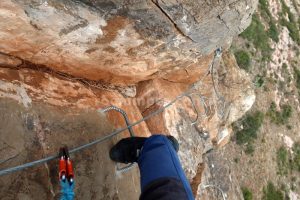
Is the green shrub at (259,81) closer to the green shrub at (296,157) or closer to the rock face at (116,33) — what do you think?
the green shrub at (296,157)

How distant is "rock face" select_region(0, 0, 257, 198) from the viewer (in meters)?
2.66

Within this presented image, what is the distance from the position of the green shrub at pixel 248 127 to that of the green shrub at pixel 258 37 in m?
1.62

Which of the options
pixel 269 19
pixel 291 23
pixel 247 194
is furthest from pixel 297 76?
pixel 247 194

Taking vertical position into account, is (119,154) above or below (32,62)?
below

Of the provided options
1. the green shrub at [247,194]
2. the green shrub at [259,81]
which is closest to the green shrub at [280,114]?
A: the green shrub at [259,81]

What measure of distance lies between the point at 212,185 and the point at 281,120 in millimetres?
5827

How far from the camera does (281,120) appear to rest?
10094 mm

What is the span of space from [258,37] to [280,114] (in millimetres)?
2042

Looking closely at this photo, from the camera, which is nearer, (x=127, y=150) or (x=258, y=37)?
(x=127, y=150)

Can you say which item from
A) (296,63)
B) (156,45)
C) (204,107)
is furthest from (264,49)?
(156,45)

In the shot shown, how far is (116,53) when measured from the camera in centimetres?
314

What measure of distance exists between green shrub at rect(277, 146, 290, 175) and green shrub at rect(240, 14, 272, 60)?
7.71 ft

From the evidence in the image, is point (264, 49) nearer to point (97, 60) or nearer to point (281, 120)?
point (281, 120)

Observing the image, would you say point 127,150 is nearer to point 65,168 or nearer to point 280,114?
point 65,168
